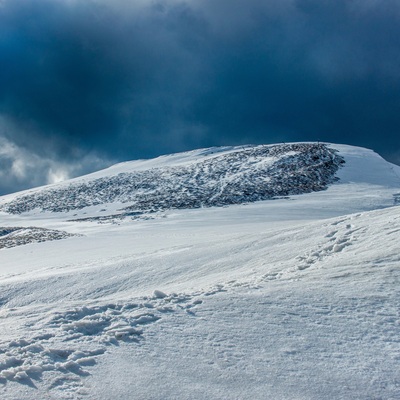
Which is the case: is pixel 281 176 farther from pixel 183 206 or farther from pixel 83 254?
pixel 83 254

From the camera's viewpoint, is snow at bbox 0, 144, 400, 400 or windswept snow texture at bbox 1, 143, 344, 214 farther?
windswept snow texture at bbox 1, 143, 344, 214

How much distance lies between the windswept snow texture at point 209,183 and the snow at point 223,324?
2203cm

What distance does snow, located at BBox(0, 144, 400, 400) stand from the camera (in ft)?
12.2

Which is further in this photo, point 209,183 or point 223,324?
point 209,183

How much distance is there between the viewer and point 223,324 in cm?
487

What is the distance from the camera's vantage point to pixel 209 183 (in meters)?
39.0

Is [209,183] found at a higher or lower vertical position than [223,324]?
higher

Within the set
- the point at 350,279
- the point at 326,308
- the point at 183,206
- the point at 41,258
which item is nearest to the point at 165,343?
the point at 326,308

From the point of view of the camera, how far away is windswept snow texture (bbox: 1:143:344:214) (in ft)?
109

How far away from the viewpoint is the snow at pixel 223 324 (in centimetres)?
373

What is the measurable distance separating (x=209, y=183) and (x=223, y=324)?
34.3 metres

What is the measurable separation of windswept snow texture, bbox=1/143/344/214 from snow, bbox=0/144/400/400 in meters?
22.0

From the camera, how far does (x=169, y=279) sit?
319 inches

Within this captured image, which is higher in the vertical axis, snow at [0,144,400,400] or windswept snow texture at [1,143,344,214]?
windswept snow texture at [1,143,344,214]
